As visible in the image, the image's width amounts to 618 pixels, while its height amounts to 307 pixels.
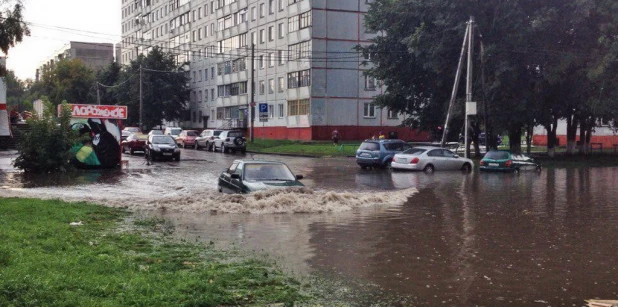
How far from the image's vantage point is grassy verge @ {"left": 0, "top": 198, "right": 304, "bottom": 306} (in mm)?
6578

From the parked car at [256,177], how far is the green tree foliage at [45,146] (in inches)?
524

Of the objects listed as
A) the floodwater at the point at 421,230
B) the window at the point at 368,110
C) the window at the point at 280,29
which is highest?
the window at the point at 280,29

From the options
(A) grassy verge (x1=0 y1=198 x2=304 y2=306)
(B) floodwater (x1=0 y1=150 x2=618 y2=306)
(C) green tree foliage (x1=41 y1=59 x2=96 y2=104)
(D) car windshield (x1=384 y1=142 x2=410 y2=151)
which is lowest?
(B) floodwater (x1=0 y1=150 x2=618 y2=306)

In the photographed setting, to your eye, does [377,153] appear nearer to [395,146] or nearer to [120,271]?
[395,146]

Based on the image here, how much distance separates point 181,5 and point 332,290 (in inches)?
3943

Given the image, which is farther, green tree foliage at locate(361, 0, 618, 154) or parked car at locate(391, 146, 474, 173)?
green tree foliage at locate(361, 0, 618, 154)

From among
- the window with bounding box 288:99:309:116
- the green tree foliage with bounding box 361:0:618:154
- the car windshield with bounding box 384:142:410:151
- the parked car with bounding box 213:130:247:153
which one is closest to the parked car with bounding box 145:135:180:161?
the parked car with bounding box 213:130:247:153

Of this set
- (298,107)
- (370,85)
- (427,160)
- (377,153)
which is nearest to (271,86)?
(298,107)

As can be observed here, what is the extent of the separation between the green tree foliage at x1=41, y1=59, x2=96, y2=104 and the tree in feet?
275

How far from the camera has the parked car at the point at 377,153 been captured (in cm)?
3531

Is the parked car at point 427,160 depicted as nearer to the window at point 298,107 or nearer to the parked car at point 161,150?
the parked car at point 161,150

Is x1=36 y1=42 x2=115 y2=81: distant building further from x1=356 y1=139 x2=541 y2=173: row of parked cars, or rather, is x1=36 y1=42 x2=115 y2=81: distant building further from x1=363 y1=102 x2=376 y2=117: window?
x1=356 y1=139 x2=541 y2=173: row of parked cars

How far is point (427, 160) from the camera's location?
3325 cm

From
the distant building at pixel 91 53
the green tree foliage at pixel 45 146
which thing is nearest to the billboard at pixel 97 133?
the green tree foliage at pixel 45 146
